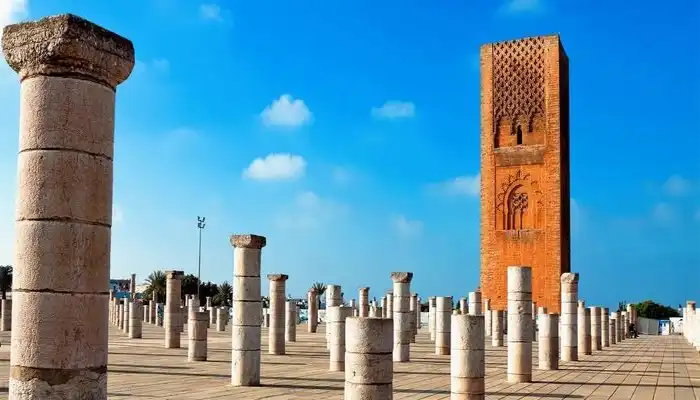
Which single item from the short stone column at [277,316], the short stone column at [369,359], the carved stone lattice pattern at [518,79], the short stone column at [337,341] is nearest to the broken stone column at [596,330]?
the short stone column at [277,316]

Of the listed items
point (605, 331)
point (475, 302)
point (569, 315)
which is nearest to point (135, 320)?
point (475, 302)

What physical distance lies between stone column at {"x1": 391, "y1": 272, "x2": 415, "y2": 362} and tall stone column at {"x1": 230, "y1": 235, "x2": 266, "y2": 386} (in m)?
4.79

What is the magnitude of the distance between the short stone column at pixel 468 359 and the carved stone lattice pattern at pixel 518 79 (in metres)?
27.6

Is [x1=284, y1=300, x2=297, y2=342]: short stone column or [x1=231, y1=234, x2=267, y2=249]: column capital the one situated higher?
[x1=231, y1=234, x2=267, y2=249]: column capital

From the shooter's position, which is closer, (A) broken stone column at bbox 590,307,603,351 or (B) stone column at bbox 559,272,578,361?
(B) stone column at bbox 559,272,578,361

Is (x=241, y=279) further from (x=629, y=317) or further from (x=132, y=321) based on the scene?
(x=629, y=317)

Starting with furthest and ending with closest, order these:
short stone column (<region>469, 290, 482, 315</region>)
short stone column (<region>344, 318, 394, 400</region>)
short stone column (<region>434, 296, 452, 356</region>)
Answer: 1. short stone column (<region>469, 290, 482, 315</region>)
2. short stone column (<region>434, 296, 452, 356</region>)
3. short stone column (<region>344, 318, 394, 400</region>)

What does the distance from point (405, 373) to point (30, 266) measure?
9123mm

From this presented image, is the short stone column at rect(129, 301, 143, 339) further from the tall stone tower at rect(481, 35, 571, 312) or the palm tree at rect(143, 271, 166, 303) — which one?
the palm tree at rect(143, 271, 166, 303)

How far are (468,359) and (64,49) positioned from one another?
596cm

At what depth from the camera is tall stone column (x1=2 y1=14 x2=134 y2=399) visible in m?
4.72

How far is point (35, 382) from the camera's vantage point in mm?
4695

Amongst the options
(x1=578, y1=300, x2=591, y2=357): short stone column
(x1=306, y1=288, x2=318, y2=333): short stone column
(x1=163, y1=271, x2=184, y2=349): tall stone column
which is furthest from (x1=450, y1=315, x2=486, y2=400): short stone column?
(x1=306, y1=288, x2=318, y2=333): short stone column

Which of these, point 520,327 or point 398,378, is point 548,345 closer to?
point 520,327
